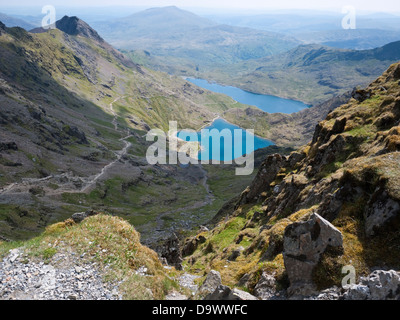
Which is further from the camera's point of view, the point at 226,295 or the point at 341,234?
the point at 341,234

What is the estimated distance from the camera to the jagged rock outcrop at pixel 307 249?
1550cm

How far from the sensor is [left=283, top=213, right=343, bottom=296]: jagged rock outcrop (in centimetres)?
1550

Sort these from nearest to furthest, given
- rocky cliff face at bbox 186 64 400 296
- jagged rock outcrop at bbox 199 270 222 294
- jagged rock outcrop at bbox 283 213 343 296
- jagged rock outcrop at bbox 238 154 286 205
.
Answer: rocky cliff face at bbox 186 64 400 296 → jagged rock outcrop at bbox 283 213 343 296 → jagged rock outcrop at bbox 199 270 222 294 → jagged rock outcrop at bbox 238 154 286 205

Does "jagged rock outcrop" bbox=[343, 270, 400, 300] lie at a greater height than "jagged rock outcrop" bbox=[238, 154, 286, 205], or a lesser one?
greater

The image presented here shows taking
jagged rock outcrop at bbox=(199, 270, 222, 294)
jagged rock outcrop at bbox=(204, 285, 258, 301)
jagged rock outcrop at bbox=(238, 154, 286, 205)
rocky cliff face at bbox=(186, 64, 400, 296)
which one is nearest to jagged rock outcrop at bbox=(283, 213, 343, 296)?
rocky cliff face at bbox=(186, 64, 400, 296)

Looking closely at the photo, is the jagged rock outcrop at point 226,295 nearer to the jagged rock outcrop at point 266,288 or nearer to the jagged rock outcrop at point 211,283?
the jagged rock outcrop at point 266,288

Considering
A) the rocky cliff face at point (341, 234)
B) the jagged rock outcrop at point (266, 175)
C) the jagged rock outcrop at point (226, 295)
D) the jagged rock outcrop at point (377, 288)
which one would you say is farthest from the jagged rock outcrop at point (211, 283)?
the jagged rock outcrop at point (266, 175)

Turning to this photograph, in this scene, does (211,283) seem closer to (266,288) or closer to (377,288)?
(266,288)

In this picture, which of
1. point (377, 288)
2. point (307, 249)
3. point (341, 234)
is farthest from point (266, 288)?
point (377, 288)

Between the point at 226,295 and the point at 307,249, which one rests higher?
the point at 307,249

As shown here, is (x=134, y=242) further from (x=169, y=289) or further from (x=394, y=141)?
(x=394, y=141)

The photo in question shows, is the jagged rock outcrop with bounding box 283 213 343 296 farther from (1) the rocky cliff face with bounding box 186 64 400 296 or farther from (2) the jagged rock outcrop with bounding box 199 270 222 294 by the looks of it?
(2) the jagged rock outcrop with bounding box 199 270 222 294

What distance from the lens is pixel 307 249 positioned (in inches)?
631
